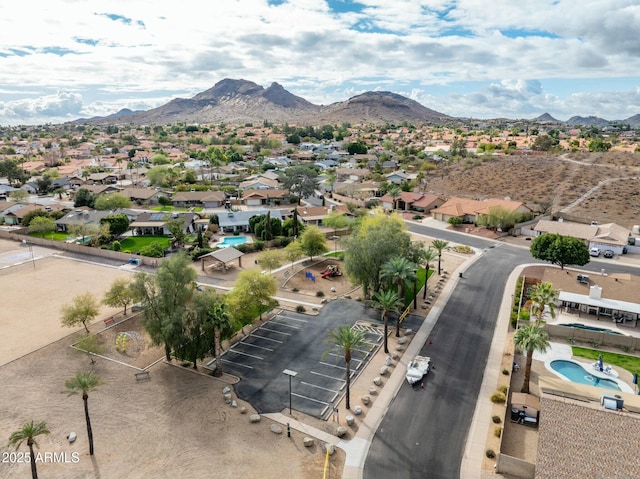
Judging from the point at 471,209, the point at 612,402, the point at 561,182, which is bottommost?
the point at 612,402

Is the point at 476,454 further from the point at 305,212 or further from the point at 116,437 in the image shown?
the point at 305,212

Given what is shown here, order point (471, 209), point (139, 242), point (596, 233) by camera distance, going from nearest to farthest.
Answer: point (596, 233), point (139, 242), point (471, 209)

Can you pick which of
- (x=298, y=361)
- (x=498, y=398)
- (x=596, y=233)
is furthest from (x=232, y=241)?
(x=596, y=233)

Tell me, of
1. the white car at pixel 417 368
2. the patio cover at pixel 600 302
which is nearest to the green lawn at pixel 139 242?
the white car at pixel 417 368

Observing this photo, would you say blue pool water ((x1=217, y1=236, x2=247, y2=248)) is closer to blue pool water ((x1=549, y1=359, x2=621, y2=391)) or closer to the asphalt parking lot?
the asphalt parking lot

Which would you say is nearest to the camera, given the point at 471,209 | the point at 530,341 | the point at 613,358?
the point at 530,341

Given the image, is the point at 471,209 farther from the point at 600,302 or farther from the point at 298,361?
the point at 298,361

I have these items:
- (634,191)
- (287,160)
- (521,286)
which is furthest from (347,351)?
(287,160)
